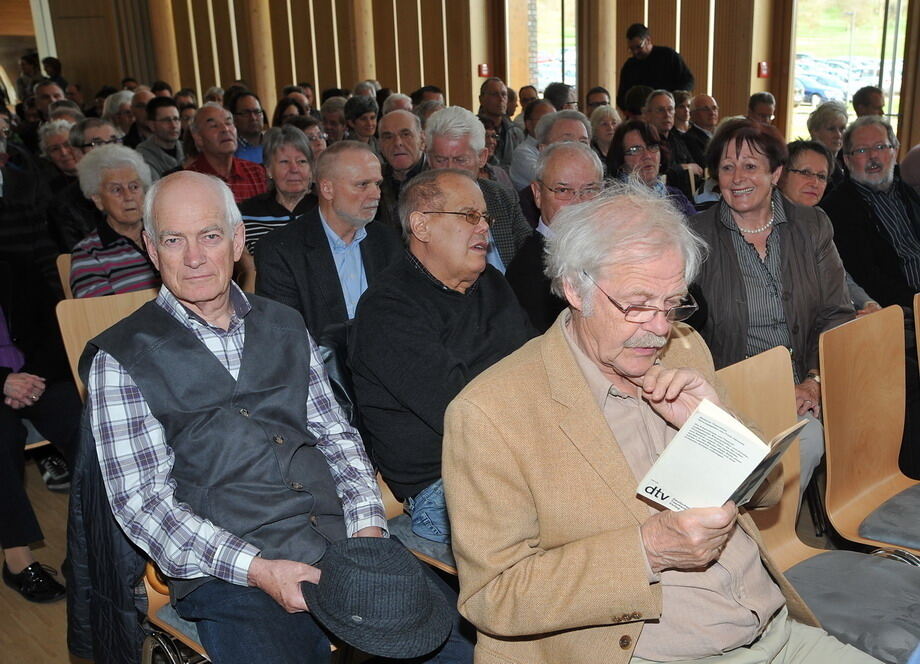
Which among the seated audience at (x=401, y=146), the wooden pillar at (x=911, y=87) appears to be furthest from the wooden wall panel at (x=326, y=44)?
the seated audience at (x=401, y=146)

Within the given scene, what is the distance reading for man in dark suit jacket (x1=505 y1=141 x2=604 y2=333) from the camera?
2988 mm

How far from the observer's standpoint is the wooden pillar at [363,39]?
41.1 ft

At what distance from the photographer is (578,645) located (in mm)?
1540

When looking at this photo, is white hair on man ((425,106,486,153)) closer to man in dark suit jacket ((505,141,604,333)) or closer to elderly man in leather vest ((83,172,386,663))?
man in dark suit jacket ((505,141,604,333))

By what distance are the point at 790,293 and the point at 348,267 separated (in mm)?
1697

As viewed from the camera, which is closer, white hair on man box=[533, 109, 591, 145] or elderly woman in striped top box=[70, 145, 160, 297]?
elderly woman in striped top box=[70, 145, 160, 297]

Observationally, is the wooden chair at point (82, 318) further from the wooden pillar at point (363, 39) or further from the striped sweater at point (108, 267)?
the wooden pillar at point (363, 39)

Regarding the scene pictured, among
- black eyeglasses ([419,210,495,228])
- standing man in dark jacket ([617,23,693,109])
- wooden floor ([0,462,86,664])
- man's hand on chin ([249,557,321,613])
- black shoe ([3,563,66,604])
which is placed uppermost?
standing man in dark jacket ([617,23,693,109])

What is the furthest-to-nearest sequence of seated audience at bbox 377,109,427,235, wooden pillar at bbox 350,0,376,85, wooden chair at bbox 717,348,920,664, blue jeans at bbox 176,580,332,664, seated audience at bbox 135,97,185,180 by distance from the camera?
wooden pillar at bbox 350,0,376,85 → seated audience at bbox 135,97,185,180 → seated audience at bbox 377,109,427,235 → wooden chair at bbox 717,348,920,664 → blue jeans at bbox 176,580,332,664

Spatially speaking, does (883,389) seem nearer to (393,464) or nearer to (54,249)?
(393,464)

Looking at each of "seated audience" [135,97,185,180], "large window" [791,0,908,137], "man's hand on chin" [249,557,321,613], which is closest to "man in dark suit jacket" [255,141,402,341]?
"man's hand on chin" [249,557,321,613]

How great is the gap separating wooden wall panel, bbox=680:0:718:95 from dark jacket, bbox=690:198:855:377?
631cm

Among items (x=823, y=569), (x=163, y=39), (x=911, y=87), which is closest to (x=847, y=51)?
(x=911, y=87)

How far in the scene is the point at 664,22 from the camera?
29.4 ft
